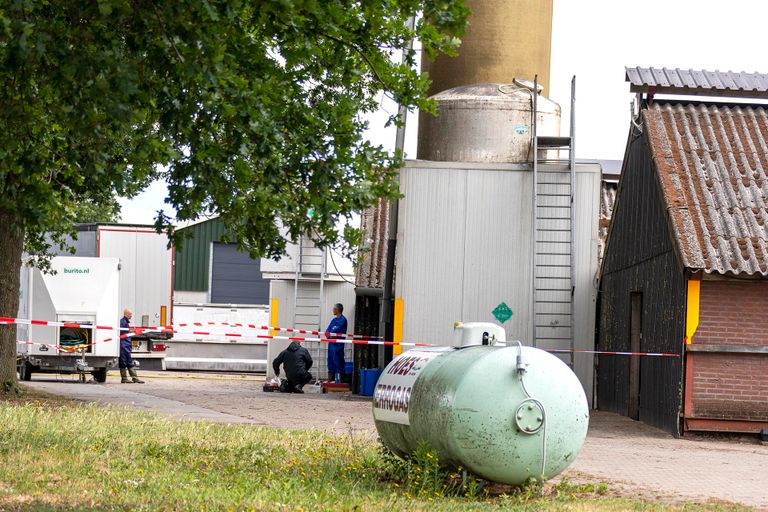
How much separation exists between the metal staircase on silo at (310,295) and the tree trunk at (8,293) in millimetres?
10513

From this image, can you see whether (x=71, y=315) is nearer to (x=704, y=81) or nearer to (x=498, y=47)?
(x=498, y=47)

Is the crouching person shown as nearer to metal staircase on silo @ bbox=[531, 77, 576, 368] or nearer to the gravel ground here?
the gravel ground

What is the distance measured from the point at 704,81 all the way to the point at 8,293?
12566 mm

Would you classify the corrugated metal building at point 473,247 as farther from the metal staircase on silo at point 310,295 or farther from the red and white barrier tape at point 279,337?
the metal staircase on silo at point 310,295

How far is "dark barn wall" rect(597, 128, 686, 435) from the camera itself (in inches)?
768

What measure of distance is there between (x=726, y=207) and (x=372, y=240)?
11.5 meters

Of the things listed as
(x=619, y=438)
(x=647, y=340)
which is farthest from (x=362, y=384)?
(x=619, y=438)

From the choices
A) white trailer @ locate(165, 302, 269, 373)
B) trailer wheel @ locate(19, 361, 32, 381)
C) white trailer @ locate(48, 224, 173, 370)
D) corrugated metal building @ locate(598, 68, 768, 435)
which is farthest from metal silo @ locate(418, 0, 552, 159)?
white trailer @ locate(48, 224, 173, 370)

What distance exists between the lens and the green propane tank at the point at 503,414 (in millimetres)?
11086

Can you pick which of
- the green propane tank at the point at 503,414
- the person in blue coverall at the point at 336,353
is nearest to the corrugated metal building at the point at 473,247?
the person in blue coverall at the point at 336,353

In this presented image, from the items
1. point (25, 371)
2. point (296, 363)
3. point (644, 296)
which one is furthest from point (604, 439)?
point (25, 371)

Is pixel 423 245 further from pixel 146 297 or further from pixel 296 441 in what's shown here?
pixel 146 297

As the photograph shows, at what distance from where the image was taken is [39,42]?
28.1ft

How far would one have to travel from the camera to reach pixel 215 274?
45.9m
